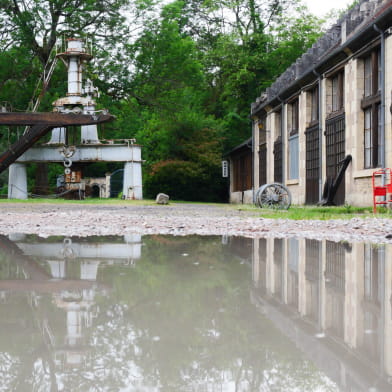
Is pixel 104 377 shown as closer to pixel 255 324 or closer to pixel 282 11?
pixel 255 324

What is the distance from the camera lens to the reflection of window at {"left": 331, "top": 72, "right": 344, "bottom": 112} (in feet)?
70.2

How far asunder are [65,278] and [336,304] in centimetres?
209

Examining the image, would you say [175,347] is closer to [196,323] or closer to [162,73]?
[196,323]

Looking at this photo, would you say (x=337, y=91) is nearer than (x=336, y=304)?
No

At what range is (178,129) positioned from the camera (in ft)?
131

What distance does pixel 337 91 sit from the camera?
21781mm

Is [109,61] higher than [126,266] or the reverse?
higher

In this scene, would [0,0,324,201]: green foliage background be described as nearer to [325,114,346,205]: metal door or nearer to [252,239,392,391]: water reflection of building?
[325,114,346,205]: metal door

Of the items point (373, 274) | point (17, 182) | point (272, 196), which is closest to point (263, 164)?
point (272, 196)

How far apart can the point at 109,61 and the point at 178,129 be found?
6.43 metres

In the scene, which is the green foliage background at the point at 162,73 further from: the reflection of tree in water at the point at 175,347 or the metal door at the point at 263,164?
the reflection of tree in water at the point at 175,347

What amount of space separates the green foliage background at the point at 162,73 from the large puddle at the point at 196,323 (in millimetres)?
31795

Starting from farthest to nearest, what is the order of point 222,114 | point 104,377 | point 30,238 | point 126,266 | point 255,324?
point 222,114
point 30,238
point 126,266
point 255,324
point 104,377

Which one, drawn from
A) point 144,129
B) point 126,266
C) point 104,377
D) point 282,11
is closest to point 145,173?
point 144,129
